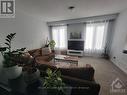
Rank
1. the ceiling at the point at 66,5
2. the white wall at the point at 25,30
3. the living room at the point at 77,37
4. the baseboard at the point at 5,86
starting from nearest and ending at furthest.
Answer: the baseboard at the point at 5,86
the living room at the point at 77,37
the ceiling at the point at 66,5
the white wall at the point at 25,30

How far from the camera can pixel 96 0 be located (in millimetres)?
2512

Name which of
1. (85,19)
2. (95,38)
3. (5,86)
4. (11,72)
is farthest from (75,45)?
(5,86)

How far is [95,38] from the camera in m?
4.88

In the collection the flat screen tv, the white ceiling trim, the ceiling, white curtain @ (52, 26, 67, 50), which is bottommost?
the flat screen tv

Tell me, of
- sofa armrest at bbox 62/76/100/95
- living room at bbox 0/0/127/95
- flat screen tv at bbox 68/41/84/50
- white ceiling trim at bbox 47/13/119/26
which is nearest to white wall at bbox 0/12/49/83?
living room at bbox 0/0/127/95

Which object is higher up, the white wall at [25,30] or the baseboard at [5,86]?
the white wall at [25,30]

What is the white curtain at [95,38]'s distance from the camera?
15.3 feet

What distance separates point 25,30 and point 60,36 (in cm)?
251

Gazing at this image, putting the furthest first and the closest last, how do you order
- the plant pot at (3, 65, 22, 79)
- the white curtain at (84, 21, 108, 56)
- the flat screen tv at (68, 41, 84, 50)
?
the flat screen tv at (68, 41, 84, 50) → the white curtain at (84, 21, 108, 56) → the plant pot at (3, 65, 22, 79)

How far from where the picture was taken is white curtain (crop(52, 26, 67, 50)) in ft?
18.7

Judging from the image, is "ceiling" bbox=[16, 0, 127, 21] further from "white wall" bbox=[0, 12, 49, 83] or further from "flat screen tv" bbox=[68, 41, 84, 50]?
"flat screen tv" bbox=[68, 41, 84, 50]

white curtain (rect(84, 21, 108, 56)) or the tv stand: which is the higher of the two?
white curtain (rect(84, 21, 108, 56))

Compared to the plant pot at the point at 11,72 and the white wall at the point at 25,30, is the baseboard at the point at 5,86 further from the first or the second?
the white wall at the point at 25,30

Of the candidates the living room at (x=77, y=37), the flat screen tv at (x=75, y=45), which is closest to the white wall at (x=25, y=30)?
the living room at (x=77, y=37)
